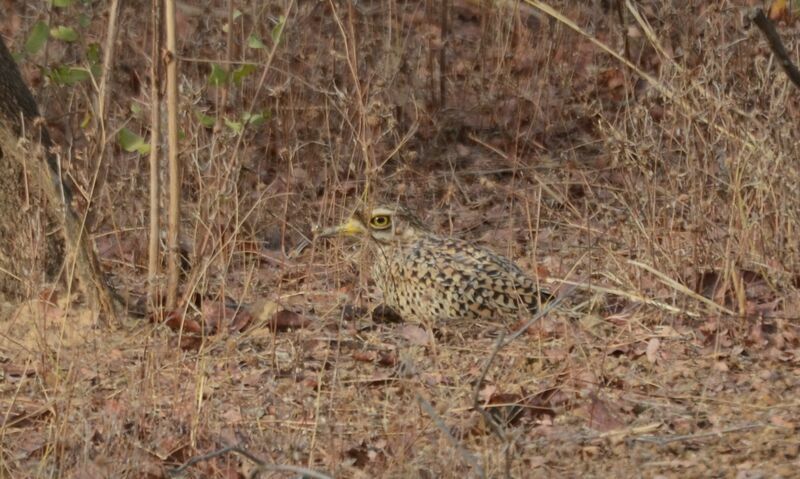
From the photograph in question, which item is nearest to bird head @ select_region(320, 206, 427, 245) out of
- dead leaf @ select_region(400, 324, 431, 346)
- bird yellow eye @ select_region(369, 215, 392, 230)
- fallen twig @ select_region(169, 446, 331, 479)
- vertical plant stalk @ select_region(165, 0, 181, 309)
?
bird yellow eye @ select_region(369, 215, 392, 230)

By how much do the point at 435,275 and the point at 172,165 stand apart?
1231 mm

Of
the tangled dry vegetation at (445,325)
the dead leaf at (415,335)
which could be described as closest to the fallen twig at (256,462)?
the tangled dry vegetation at (445,325)

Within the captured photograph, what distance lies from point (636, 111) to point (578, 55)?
11.3 ft

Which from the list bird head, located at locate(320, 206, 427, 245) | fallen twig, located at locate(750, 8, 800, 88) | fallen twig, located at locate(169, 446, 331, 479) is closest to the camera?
fallen twig, located at locate(169, 446, 331, 479)

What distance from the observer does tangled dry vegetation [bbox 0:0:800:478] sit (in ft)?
15.6

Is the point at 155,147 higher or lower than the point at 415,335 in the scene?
higher

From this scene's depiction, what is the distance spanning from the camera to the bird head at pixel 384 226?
6.59 m

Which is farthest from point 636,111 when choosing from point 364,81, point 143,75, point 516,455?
point 143,75

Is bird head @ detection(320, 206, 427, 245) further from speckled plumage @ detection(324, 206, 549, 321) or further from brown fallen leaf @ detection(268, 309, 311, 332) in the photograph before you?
brown fallen leaf @ detection(268, 309, 311, 332)

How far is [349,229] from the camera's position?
662cm

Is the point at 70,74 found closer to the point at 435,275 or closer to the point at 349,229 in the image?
the point at 349,229

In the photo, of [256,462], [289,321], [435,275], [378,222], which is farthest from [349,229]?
[256,462]

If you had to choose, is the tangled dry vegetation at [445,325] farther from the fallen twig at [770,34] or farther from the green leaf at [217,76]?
the fallen twig at [770,34]

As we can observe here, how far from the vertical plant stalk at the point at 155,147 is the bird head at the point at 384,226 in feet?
2.98
